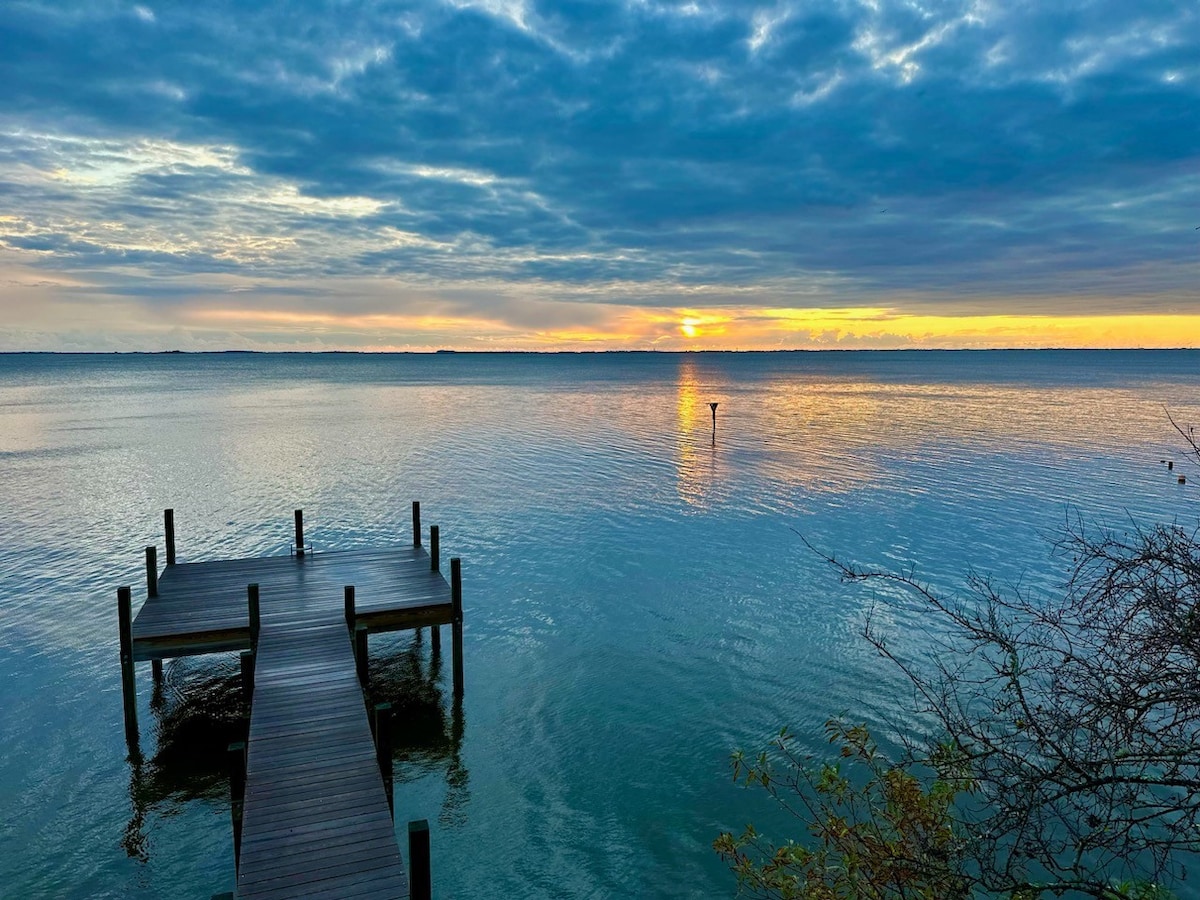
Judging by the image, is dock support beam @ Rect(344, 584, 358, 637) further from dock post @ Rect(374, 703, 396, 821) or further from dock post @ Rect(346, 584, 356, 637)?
dock post @ Rect(374, 703, 396, 821)

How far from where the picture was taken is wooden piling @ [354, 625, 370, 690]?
15.2m

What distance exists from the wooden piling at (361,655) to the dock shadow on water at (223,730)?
1.73 feet

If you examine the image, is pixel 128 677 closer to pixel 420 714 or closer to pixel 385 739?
pixel 420 714

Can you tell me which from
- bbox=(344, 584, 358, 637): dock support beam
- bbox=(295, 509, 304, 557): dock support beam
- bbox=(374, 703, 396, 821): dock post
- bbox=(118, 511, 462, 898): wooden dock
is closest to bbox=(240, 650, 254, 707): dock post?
bbox=(118, 511, 462, 898): wooden dock

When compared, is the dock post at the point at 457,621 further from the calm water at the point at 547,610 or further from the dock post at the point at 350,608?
the dock post at the point at 350,608

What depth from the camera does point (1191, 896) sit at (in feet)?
38.0

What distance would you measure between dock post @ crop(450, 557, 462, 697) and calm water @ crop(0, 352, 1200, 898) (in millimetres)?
632

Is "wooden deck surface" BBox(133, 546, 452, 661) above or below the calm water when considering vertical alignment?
above

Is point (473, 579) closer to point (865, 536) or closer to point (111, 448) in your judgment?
point (865, 536)

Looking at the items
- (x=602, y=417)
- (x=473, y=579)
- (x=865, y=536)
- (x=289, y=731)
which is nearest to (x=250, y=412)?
(x=602, y=417)

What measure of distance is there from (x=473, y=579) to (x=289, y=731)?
14.2 metres

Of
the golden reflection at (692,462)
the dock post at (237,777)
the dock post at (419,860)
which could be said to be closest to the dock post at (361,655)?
the dock post at (237,777)

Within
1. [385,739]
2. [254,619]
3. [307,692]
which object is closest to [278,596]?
[254,619]

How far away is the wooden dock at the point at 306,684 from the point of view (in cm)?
946
